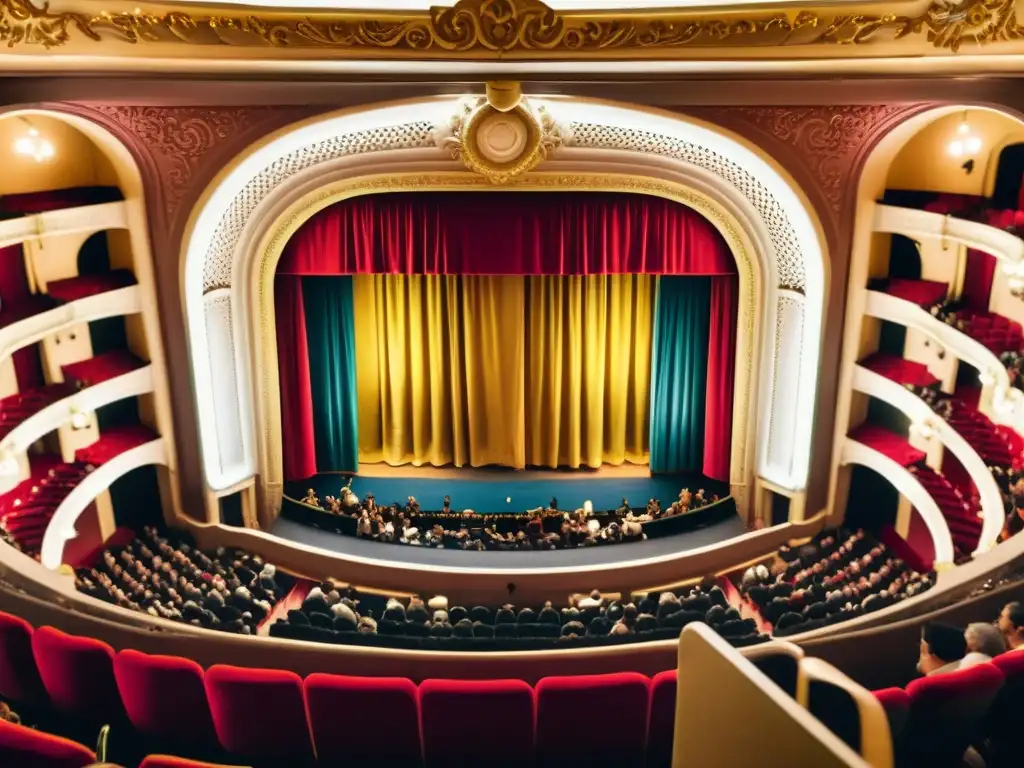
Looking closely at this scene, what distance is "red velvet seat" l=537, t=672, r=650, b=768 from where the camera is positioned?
4688mm

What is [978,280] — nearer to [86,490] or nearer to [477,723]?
[477,723]

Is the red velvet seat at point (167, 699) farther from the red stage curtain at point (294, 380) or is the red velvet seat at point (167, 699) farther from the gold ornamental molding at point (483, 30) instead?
the red stage curtain at point (294, 380)

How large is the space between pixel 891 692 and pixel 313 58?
22.9 ft

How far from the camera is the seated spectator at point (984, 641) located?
4266mm

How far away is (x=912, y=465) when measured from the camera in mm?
11008

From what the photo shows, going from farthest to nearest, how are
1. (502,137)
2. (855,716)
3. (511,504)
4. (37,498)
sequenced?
1. (511,504)
2. (502,137)
3. (37,498)
4. (855,716)

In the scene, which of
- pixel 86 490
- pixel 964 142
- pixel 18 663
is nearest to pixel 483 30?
pixel 964 142

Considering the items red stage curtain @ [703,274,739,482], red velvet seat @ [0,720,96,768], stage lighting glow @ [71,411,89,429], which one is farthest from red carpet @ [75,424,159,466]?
red stage curtain @ [703,274,739,482]

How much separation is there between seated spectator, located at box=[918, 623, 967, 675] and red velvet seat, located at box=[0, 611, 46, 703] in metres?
5.01

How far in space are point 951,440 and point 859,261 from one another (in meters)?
2.45

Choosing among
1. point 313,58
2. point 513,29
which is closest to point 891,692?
point 513,29

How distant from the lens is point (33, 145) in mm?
9594

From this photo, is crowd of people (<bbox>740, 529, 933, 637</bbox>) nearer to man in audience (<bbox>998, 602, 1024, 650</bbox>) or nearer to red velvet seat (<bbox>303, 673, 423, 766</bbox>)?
man in audience (<bbox>998, 602, 1024, 650</bbox>)

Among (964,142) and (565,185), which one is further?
(565,185)
